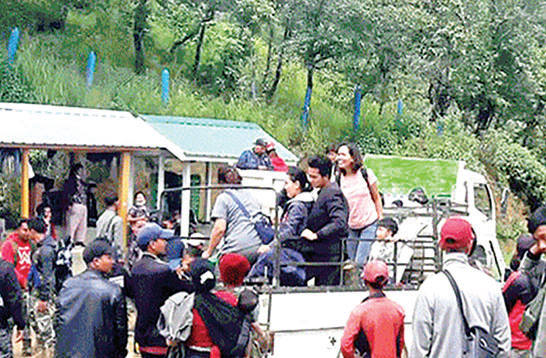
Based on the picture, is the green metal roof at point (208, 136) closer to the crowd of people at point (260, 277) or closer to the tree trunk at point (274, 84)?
the tree trunk at point (274, 84)

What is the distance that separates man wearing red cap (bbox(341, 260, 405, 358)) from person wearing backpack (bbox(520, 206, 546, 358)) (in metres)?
1.04

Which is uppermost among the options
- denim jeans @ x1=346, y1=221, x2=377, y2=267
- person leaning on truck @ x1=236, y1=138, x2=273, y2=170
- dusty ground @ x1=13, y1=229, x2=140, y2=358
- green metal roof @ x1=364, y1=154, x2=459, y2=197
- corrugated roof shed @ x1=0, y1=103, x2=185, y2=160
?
corrugated roof shed @ x1=0, y1=103, x2=185, y2=160

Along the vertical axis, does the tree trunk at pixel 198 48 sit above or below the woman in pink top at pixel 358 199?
above

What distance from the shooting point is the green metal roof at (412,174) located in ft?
59.9

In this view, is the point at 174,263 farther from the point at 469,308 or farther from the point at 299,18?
the point at 299,18

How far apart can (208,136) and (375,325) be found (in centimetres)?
1260

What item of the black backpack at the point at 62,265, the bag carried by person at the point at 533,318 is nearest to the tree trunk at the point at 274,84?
the black backpack at the point at 62,265

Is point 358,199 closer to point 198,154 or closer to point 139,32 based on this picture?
point 198,154

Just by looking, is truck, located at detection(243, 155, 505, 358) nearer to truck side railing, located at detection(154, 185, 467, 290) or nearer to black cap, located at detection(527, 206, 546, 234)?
truck side railing, located at detection(154, 185, 467, 290)

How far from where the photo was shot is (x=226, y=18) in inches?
1113

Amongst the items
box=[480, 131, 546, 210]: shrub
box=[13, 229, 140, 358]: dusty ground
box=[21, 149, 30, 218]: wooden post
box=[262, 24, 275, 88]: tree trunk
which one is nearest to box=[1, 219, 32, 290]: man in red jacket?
box=[13, 229, 140, 358]: dusty ground

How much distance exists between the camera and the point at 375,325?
738 centimetres

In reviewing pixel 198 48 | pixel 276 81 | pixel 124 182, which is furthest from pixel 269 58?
pixel 124 182

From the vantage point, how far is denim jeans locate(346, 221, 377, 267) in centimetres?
1053
